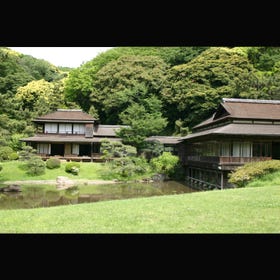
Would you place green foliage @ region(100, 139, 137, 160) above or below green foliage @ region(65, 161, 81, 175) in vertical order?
above

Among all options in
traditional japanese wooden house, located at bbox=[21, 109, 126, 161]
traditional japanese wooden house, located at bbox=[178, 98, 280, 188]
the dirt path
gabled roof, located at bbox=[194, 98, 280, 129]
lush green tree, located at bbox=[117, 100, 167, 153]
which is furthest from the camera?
traditional japanese wooden house, located at bbox=[21, 109, 126, 161]

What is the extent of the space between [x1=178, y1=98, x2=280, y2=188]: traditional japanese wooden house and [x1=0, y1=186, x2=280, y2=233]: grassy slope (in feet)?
26.8

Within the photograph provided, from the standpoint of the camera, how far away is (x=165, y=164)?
28.5m

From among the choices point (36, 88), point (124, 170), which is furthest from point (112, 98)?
point (124, 170)

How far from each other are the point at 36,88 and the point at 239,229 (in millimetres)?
40309

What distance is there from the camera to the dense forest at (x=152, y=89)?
33500 mm

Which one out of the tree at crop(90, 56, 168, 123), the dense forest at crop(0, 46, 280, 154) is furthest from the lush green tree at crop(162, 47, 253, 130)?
the tree at crop(90, 56, 168, 123)

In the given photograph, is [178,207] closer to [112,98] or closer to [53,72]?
[112,98]

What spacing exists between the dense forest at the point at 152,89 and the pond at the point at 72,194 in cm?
903

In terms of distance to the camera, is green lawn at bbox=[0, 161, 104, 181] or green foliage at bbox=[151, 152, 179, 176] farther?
green foliage at bbox=[151, 152, 179, 176]

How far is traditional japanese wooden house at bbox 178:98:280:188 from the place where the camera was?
65.9 ft

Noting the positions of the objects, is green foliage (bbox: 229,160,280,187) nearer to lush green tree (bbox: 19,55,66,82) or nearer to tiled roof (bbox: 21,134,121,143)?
tiled roof (bbox: 21,134,121,143)

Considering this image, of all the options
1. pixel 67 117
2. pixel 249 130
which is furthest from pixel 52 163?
pixel 249 130

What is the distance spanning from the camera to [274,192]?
40.5ft
